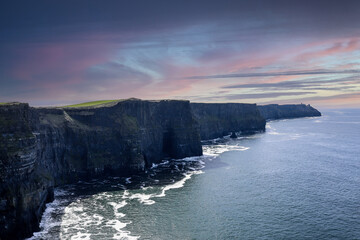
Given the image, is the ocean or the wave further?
the wave

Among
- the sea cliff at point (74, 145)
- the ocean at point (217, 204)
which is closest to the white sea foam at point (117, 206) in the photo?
the ocean at point (217, 204)

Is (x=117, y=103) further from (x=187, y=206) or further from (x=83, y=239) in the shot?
(x=83, y=239)

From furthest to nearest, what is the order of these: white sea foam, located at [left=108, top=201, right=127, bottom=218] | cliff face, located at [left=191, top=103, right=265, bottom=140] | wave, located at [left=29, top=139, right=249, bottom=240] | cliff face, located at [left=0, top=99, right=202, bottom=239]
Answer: cliff face, located at [left=191, top=103, right=265, bottom=140]
white sea foam, located at [left=108, top=201, right=127, bottom=218]
wave, located at [left=29, top=139, right=249, bottom=240]
cliff face, located at [left=0, top=99, right=202, bottom=239]

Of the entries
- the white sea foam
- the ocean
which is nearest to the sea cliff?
the ocean

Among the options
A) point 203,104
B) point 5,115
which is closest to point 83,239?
point 5,115

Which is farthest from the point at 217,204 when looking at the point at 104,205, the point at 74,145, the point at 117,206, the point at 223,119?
the point at 223,119

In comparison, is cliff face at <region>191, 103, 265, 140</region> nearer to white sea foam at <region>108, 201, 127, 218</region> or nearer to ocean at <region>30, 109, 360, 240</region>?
ocean at <region>30, 109, 360, 240</region>

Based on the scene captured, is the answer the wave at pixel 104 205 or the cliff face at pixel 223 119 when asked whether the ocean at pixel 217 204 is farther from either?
the cliff face at pixel 223 119

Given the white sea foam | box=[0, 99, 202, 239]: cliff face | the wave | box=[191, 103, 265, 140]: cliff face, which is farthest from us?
box=[191, 103, 265, 140]: cliff face

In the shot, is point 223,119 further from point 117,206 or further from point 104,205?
point 104,205
